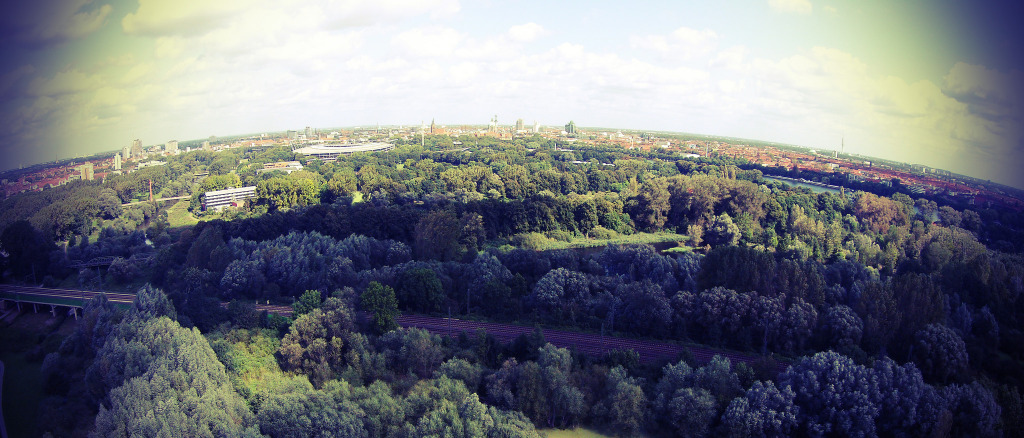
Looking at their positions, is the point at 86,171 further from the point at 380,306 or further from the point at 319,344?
the point at 319,344

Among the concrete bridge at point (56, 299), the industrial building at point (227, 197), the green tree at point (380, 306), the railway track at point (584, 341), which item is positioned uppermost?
the industrial building at point (227, 197)

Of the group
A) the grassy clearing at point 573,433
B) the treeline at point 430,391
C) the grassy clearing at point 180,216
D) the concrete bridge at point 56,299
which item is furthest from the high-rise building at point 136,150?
the grassy clearing at point 573,433

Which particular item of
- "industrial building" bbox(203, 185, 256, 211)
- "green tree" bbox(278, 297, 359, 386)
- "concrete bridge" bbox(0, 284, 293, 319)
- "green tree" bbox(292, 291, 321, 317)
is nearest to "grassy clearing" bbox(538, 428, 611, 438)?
"green tree" bbox(278, 297, 359, 386)

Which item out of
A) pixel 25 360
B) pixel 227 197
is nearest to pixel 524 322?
pixel 25 360

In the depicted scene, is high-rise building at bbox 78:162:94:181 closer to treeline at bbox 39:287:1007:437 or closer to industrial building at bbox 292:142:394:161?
treeline at bbox 39:287:1007:437

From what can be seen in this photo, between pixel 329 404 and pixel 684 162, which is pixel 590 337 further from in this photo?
pixel 684 162

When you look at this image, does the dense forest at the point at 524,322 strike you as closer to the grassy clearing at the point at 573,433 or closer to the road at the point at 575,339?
the grassy clearing at the point at 573,433
